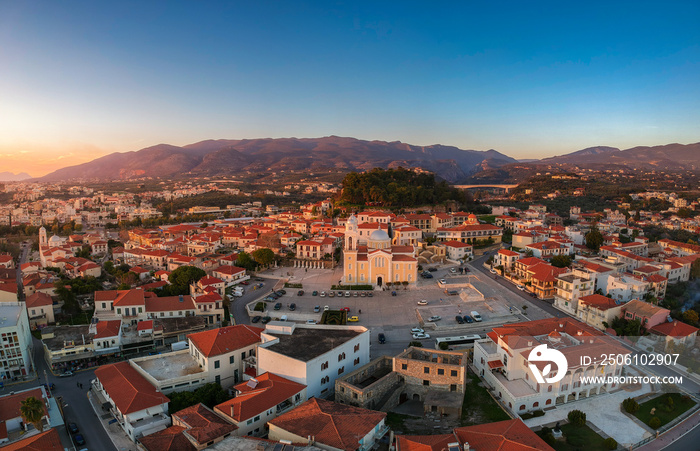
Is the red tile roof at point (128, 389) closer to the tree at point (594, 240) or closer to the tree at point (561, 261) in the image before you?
the tree at point (561, 261)

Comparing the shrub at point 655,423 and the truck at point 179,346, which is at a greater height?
the truck at point 179,346

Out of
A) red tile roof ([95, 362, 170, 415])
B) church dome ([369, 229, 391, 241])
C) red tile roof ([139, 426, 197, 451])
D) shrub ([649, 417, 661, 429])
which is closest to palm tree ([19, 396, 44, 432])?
red tile roof ([95, 362, 170, 415])

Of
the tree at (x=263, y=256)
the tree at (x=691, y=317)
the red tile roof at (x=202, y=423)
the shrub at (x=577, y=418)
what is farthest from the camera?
the tree at (x=263, y=256)

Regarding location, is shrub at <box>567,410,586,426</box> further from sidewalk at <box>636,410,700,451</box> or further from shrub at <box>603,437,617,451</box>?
sidewalk at <box>636,410,700,451</box>

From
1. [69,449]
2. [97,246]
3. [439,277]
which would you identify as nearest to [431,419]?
[69,449]

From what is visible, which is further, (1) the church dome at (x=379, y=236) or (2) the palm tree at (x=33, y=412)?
(1) the church dome at (x=379, y=236)

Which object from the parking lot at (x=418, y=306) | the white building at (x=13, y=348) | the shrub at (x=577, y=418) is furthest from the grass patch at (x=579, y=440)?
the white building at (x=13, y=348)

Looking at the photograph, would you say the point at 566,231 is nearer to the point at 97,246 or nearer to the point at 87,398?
the point at 87,398
